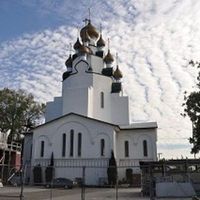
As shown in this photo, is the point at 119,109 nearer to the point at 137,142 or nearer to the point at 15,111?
the point at 137,142

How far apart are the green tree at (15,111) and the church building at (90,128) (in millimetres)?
4571

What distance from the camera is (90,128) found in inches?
1629

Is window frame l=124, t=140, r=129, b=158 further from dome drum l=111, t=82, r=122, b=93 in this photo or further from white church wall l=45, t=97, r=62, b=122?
white church wall l=45, t=97, r=62, b=122

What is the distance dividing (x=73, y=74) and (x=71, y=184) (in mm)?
21927

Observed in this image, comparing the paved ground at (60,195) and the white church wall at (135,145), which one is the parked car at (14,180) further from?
the white church wall at (135,145)

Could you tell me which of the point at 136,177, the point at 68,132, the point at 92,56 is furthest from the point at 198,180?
the point at 92,56

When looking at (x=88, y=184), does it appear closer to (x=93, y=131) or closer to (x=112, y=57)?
(x=93, y=131)

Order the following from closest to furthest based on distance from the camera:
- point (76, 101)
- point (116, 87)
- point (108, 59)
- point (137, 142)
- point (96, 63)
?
point (137, 142) → point (76, 101) → point (116, 87) → point (96, 63) → point (108, 59)

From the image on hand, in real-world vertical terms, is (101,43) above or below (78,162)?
above

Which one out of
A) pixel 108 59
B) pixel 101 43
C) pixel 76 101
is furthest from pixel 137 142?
pixel 101 43

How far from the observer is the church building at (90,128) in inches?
1575

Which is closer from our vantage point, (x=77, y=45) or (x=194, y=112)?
(x=194, y=112)

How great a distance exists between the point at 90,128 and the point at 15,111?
1760cm

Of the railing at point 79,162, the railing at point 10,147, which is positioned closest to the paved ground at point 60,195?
the railing at point 79,162
